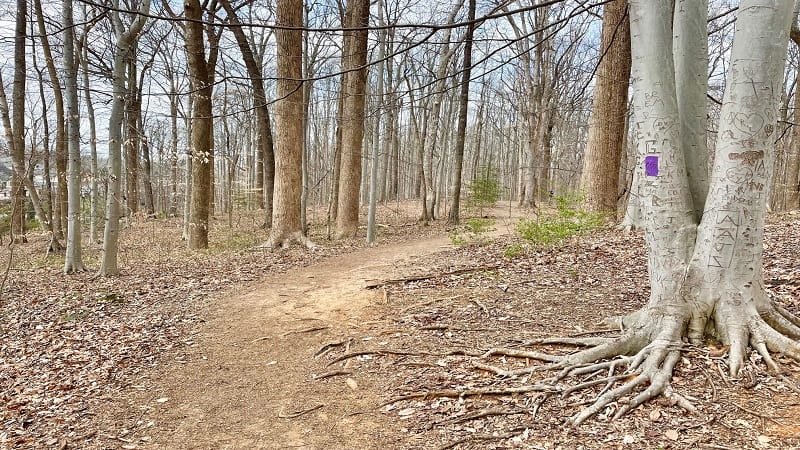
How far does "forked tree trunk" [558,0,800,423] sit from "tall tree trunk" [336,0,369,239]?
28.2 ft

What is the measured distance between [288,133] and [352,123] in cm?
195

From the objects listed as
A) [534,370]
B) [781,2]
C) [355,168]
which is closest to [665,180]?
[781,2]

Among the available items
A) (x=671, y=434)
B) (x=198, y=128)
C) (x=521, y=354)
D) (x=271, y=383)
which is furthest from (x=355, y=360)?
(x=198, y=128)

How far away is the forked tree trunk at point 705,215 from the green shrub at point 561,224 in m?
3.43

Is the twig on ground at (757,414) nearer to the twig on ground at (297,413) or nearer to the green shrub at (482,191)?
the twig on ground at (297,413)

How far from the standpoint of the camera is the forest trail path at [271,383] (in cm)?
321

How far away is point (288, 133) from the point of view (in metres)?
10.3

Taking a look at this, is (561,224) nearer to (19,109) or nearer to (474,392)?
(474,392)

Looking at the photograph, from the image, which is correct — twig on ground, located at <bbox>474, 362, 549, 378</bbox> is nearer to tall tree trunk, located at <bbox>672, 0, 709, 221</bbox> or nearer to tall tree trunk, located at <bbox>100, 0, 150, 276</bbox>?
tall tree trunk, located at <bbox>672, 0, 709, 221</bbox>

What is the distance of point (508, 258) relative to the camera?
24.2 ft

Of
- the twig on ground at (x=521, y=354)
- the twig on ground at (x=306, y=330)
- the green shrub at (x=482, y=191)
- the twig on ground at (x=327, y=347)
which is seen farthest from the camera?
the green shrub at (x=482, y=191)

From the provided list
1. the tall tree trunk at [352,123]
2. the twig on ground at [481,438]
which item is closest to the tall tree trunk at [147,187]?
the tall tree trunk at [352,123]

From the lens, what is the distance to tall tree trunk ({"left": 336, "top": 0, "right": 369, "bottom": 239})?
1130cm

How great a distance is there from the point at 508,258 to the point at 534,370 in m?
4.15
